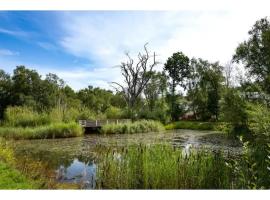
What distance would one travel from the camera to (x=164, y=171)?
4707mm

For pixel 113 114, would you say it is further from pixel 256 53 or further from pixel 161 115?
pixel 256 53

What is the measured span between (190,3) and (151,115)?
15.5 meters

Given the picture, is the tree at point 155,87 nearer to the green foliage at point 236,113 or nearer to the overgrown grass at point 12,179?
the green foliage at point 236,113

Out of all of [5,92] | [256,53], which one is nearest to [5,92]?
[5,92]

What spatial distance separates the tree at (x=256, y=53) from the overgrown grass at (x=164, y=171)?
13.0m

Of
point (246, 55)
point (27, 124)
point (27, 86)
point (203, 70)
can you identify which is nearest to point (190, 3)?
point (27, 124)

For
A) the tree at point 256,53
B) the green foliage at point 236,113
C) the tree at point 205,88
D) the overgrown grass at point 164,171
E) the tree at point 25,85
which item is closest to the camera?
the overgrown grass at point 164,171

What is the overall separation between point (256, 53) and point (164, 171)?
14.3m

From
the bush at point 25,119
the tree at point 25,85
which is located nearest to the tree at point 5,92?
the tree at point 25,85

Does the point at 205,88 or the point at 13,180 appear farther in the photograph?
the point at 205,88

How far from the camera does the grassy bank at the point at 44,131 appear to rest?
12.9 meters

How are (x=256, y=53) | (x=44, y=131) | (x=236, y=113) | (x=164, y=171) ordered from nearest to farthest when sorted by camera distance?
(x=164, y=171), (x=236, y=113), (x=44, y=131), (x=256, y=53)

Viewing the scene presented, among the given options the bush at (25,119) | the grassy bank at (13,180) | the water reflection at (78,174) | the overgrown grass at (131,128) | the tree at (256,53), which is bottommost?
the water reflection at (78,174)

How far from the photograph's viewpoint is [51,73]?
934 inches
